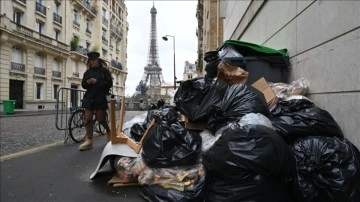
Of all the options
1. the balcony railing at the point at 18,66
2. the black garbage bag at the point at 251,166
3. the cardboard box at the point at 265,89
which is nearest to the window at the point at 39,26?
the balcony railing at the point at 18,66

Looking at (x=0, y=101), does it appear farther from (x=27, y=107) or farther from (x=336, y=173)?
(x=336, y=173)

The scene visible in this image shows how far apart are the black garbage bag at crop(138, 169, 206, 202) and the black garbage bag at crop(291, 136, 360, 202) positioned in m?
0.71

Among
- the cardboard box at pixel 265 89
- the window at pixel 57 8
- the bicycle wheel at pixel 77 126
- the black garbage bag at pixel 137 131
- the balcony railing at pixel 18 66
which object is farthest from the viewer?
the window at pixel 57 8

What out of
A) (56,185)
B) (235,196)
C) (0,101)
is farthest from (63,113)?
(0,101)

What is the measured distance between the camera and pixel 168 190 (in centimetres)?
259

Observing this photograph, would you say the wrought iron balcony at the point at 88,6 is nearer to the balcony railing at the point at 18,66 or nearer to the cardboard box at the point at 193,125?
the balcony railing at the point at 18,66

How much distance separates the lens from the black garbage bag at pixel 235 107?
283 cm

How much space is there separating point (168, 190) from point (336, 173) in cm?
130

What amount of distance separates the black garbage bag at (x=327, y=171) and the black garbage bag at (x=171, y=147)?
2.93ft

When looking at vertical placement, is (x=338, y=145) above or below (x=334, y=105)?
below

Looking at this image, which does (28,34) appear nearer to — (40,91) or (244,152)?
(40,91)

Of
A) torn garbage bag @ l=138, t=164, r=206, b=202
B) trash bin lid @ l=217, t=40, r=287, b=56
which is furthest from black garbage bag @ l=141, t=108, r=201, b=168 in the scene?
trash bin lid @ l=217, t=40, r=287, b=56

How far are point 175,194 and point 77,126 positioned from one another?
4353 mm

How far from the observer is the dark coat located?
5375 mm
